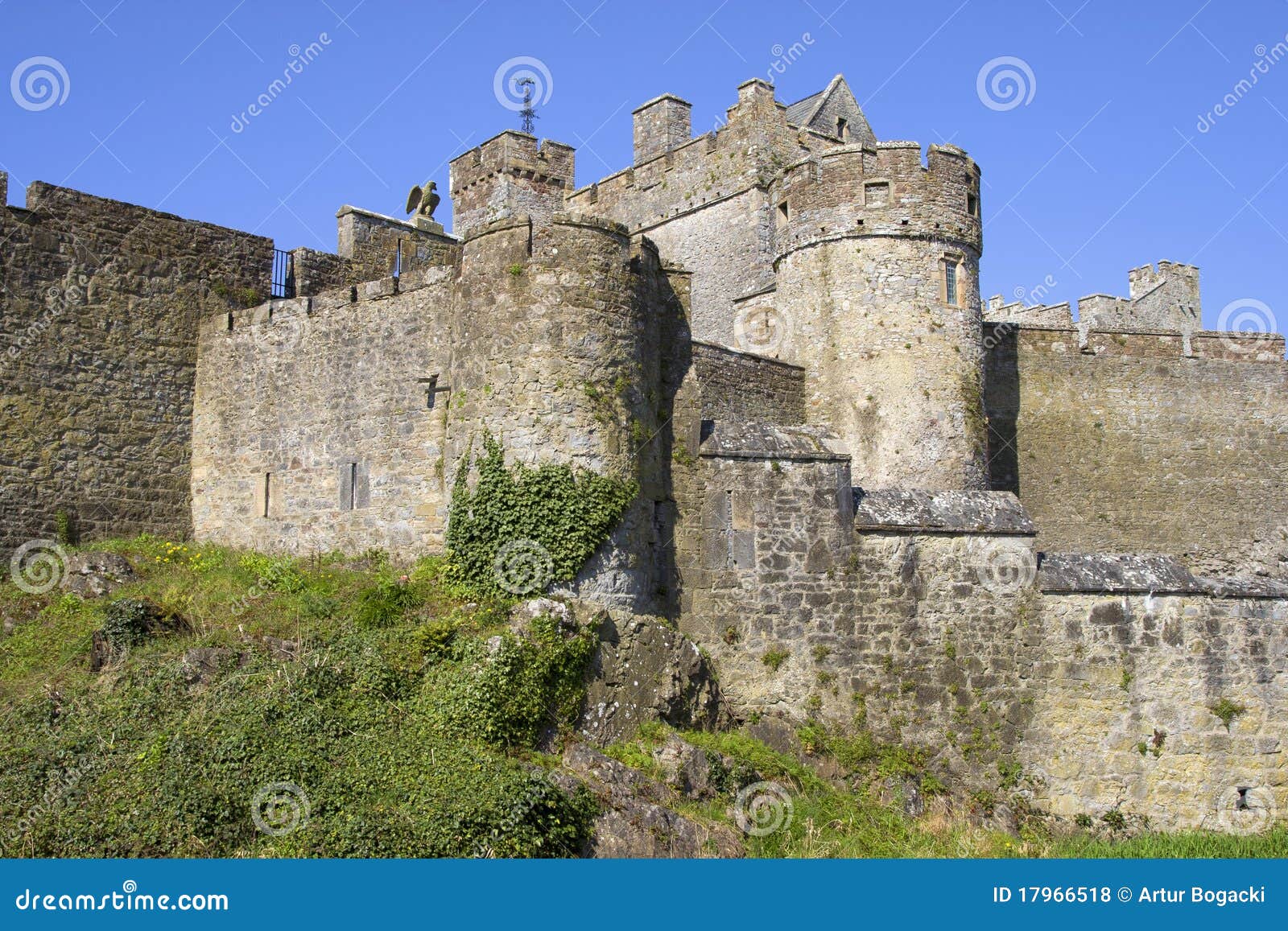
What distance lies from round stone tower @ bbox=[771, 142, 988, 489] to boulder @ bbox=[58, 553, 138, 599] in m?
11.0

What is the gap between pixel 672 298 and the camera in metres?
18.2

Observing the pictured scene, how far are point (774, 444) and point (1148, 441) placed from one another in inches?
474

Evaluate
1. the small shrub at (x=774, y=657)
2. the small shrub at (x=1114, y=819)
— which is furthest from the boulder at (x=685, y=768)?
the small shrub at (x=1114, y=819)

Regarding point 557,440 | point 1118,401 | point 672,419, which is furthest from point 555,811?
point 1118,401

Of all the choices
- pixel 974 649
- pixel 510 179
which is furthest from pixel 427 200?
pixel 974 649

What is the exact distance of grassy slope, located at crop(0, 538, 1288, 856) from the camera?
1246cm

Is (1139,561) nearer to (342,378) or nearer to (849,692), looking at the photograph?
(849,692)

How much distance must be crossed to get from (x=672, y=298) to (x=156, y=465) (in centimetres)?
907

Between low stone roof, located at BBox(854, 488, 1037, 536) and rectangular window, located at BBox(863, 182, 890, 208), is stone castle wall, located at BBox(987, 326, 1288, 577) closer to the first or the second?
rectangular window, located at BBox(863, 182, 890, 208)

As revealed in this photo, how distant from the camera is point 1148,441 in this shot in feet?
86.5

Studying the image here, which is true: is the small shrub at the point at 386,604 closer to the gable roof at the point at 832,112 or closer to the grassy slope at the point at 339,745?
the grassy slope at the point at 339,745

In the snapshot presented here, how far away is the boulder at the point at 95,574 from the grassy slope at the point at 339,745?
1.12 feet

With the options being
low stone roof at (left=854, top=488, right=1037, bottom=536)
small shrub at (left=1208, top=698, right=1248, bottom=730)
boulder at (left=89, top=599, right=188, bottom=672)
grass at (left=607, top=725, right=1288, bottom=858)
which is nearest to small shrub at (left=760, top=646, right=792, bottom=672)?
grass at (left=607, top=725, right=1288, bottom=858)

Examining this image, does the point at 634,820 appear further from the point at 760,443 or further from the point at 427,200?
the point at 427,200
